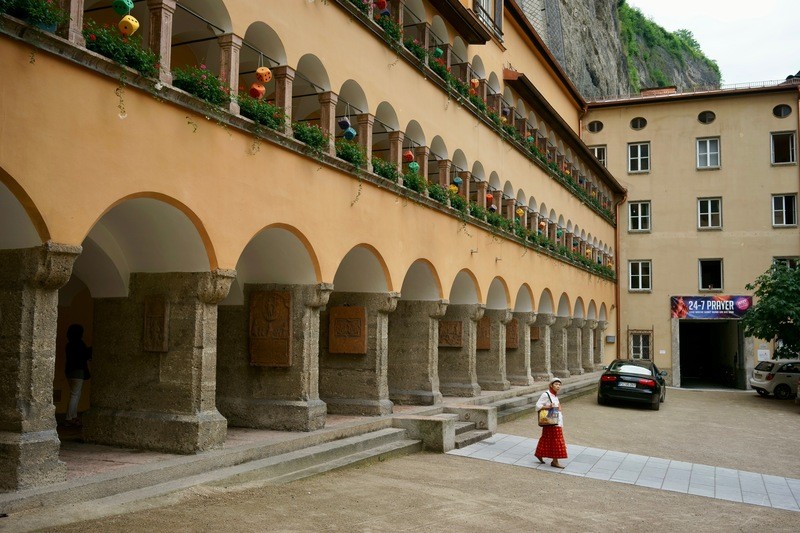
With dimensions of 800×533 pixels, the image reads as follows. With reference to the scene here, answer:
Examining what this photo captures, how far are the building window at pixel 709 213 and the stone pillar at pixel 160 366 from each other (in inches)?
1378

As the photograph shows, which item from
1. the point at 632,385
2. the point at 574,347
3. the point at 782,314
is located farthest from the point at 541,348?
the point at 782,314

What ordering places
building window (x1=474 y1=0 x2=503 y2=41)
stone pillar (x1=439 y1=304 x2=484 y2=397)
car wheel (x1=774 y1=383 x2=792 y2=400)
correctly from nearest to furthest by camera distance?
stone pillar (x1=439 y1=304 x2=484 y2=397) < building window (x1=474 y1=0 x2=503 y2=41) < car wheel (x1=774 y1=383 x2=792 y2=400)

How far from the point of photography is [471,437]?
15.4 meters

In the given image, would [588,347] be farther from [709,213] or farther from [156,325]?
[156,325]

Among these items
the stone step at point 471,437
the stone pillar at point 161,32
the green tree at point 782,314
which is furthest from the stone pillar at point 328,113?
the green tree at point 782,314

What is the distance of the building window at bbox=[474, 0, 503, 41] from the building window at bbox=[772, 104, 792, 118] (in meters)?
21.8

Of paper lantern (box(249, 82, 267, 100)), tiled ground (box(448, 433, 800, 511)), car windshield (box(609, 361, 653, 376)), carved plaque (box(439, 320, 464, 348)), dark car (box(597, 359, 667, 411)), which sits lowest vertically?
tiled ground (box(448, 433, 800, 511))

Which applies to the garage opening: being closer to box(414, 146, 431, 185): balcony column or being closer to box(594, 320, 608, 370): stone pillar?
box(594, 320, 608, 370): stone pillar

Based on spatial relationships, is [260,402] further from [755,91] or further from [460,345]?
[755,91]

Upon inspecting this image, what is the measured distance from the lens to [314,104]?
17.0 metres

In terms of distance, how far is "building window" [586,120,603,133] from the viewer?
43.3 metres

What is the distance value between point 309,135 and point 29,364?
6.50 meters

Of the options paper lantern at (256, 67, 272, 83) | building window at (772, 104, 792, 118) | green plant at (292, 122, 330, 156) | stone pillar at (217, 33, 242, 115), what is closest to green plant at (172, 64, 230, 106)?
stone pillar at (217, 33, 242, 115)

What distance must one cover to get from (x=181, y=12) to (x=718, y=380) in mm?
39464
